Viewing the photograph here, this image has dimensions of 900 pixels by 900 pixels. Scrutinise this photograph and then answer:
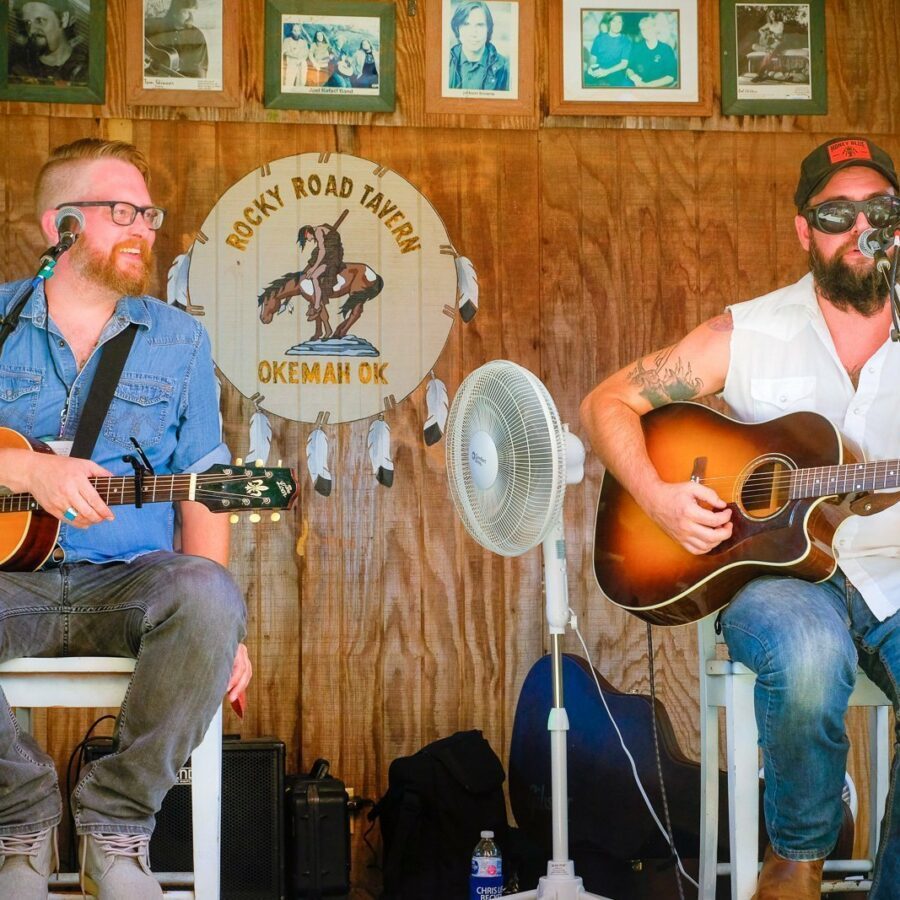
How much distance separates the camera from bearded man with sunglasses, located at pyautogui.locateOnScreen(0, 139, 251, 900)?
2408mm

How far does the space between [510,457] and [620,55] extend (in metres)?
1.80

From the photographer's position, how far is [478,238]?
4.10 m

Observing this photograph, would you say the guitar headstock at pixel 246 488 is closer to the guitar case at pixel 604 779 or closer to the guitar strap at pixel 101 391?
the guitar strap at pixel 101 391

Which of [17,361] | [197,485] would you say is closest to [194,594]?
[197,485]

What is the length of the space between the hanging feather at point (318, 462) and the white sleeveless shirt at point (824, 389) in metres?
1.42

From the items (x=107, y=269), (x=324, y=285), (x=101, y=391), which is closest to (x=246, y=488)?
(x=101, y=391)

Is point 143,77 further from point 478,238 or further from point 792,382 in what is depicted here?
point 792,382

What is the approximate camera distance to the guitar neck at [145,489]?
2643 mm

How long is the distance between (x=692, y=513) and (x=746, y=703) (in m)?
0.40

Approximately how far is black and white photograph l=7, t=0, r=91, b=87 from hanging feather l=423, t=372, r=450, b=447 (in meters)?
1.42

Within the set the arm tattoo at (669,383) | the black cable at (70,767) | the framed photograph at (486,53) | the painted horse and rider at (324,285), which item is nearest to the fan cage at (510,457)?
the arm tattoo at (669,383)

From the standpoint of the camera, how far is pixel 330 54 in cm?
406

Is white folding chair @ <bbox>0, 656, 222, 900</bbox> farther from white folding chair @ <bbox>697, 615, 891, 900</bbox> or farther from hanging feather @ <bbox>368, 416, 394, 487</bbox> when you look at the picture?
hanging feather @ <bbox>368, 416, 394, 487</bbox>

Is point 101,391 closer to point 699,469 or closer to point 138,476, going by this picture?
point 138,476
